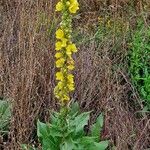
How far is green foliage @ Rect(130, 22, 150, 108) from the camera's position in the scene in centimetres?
352

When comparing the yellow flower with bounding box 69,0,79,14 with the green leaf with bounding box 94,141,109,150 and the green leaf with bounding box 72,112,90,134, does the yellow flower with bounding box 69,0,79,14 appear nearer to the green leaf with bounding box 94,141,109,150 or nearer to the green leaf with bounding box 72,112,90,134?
the green leaf with bounding box 72,112,90,134

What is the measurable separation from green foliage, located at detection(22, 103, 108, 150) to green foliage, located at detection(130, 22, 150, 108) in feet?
2.52

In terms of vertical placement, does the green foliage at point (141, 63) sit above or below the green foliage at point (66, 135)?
above

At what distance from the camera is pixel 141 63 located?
3662 millimetres

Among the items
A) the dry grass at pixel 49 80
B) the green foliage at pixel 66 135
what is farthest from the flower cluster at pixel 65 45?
the dry grass at pixel 49 80

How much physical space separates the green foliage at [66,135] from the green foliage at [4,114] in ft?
1.23

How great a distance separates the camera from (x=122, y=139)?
2.95 m

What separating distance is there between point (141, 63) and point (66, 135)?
1.26 m

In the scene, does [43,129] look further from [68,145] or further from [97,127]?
[97,127]

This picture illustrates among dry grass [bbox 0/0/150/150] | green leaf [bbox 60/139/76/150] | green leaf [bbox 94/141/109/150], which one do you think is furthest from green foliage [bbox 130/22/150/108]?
green leaf [bbox 60/139/76/150]

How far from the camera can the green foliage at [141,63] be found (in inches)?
139

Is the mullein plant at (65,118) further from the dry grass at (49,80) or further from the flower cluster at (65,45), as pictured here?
the dry grass at (49,80)

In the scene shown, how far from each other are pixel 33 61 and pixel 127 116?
848 millimetres

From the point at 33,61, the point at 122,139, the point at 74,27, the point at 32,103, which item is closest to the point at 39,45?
the point at 33,61
